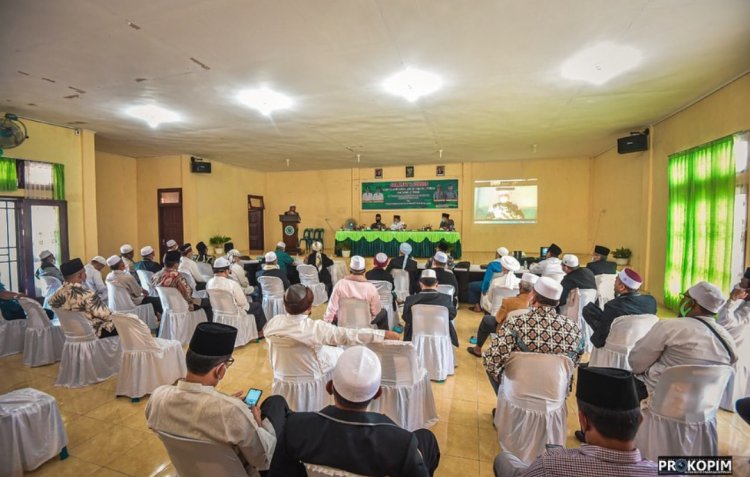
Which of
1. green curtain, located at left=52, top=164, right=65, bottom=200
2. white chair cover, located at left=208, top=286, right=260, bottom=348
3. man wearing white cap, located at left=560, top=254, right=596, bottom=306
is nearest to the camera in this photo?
man wearing white cap, located at left=560, top=254, right=596, bottom=306

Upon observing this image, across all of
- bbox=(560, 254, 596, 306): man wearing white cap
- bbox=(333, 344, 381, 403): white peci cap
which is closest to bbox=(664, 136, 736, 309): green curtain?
bbox=(560, 254, 596, 306): man wearing white cap

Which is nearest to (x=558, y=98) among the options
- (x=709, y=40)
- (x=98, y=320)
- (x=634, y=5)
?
(x=709, y=40)

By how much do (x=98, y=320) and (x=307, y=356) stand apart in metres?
2.51

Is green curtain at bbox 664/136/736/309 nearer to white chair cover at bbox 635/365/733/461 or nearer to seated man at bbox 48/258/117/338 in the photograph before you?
white chair cover at bbox 635/365/733/461

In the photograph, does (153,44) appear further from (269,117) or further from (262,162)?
(262,162)

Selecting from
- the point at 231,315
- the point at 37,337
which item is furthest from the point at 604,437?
the point at 37,337

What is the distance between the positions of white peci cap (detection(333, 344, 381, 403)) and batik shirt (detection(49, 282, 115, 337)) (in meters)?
3.42

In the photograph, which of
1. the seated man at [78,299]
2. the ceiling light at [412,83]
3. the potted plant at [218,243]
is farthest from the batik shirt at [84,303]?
the potted plant at [218,243]

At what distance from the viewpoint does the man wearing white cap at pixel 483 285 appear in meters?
5.51

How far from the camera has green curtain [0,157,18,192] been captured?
5.82 m

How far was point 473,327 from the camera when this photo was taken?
5.38 m

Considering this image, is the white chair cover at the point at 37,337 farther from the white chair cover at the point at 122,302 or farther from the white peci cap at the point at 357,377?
the white peci cap at the point at 357,377

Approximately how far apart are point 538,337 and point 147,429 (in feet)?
10.5

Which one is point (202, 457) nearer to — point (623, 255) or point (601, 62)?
point (601, 62)
